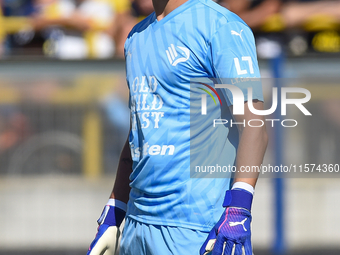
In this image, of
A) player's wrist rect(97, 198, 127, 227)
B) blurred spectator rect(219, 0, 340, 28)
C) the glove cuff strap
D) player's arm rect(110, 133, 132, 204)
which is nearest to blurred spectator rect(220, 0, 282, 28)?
blurred spectator rect(219, 0, 340, 28)

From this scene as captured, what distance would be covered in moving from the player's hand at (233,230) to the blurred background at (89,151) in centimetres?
231

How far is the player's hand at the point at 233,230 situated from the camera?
1.43 metres

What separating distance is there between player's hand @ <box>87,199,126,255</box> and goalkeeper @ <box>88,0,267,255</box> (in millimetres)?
175

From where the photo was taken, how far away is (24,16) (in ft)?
19.5

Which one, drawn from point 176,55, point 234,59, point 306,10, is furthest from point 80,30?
point 234,59

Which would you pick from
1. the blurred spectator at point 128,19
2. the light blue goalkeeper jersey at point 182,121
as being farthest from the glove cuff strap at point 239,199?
the blurred spectator at point 128,19

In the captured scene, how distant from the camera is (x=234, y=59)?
152cm

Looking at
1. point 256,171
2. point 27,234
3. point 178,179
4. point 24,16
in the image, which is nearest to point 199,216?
point 178,179

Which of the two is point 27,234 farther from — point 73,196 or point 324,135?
point 324,135

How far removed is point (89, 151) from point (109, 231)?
201cm

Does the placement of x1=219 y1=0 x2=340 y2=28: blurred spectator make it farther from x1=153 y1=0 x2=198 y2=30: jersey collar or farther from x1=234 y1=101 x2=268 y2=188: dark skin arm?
x1=234 y1=101 x2=268 y2=188: dark skin arm

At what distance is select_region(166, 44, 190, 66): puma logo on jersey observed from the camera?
160 centimetres

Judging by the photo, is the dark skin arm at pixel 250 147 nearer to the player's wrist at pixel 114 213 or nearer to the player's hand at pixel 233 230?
the player's hand at pixel 233 230

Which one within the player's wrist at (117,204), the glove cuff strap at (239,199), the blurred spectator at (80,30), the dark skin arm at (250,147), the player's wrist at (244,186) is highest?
the blurred spectator at (80,30)
